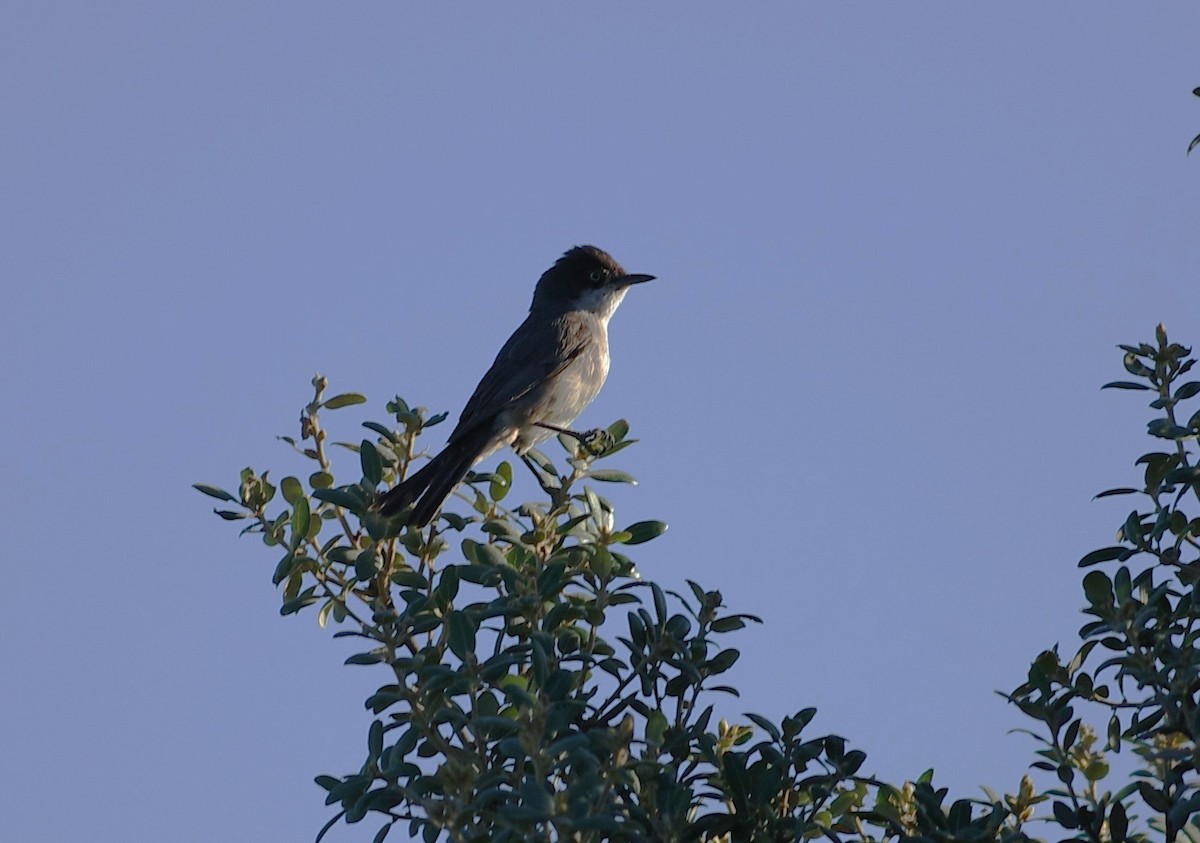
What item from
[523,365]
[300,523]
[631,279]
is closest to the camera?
[300,523]

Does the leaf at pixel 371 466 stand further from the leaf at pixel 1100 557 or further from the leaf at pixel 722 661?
the leaf at pixel 1100 557

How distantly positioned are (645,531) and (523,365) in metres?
3.55

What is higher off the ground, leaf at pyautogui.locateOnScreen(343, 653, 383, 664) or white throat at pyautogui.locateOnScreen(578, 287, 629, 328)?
white throat at pyautogui.locateOnScreen(578, 287, 629, 328)

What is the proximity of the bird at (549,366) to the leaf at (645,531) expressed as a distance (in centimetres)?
156

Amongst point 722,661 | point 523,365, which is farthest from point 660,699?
point 523,365

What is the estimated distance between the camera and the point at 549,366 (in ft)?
27.2

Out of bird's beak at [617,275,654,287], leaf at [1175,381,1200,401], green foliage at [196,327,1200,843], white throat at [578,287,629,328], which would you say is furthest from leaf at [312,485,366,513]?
bird's beak at [617,275,654,287]

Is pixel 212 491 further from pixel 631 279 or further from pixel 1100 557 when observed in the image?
pixel 631 279

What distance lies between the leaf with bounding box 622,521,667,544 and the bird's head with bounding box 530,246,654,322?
14.7 ft

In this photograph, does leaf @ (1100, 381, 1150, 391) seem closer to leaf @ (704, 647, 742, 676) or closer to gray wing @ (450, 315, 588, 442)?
leaf @ (704, 647, 742, 676)

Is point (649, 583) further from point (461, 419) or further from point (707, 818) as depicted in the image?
point (461, 419)

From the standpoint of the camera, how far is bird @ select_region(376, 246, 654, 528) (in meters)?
7.61

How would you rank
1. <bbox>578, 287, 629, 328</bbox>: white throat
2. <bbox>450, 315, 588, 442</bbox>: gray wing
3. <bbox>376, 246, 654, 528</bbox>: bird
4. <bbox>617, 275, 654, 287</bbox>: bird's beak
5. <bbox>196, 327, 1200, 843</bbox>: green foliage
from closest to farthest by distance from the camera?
<bbox>196, 327, 1200, 843</bbox>: green foliage
<bbox>376, 246, 654, 528</bbox>: bird
<bbox>450, 315, 588, 442</bbox>: gray wing
<bbox>578, 287, 629, 328</bbox>: white throat
<bbox>617, 275, 654, 287</bbox>: bird's beak

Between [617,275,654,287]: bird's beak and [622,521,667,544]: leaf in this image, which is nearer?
[622,521,667,544]: leaf
